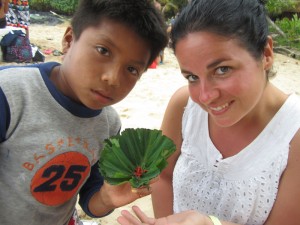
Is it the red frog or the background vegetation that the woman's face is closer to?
the red frog

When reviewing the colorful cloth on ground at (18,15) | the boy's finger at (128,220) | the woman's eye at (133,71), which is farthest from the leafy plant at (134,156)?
the colorful cloth on ground at (18,15)

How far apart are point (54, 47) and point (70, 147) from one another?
7.42 meters

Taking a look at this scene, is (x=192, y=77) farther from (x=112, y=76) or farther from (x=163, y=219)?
(x=163, y=219)

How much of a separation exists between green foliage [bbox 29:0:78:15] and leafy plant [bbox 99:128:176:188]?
16023 mm

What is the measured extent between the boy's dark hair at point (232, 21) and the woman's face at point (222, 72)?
0.02 metres

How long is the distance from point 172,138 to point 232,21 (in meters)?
0.66

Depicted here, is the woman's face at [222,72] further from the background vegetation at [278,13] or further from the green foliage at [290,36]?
the green foliage at [290,36]

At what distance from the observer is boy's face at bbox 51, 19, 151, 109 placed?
1.28 meters

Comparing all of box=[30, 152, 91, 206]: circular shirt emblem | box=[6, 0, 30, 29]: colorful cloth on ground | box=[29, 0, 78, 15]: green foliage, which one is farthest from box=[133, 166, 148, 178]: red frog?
box=[29, 0, 78, 15]: green foliage

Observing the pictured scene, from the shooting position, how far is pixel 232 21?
3.94 feet

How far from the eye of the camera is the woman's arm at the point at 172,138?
1.62 meters

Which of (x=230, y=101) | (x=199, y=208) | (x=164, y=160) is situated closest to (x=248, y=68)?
(x=230, y=101)

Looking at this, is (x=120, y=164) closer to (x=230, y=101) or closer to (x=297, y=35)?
(x=230, y=101)

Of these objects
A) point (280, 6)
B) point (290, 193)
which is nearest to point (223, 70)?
point (290, 193)
